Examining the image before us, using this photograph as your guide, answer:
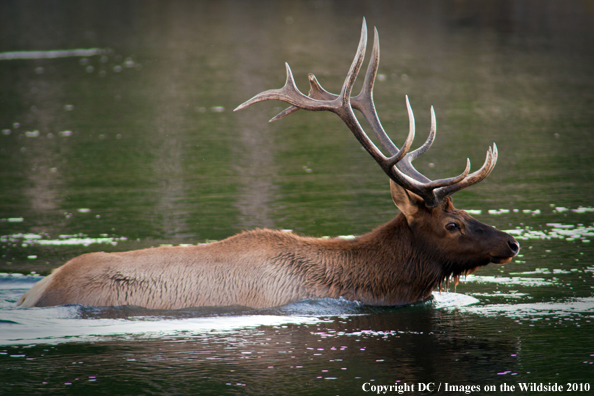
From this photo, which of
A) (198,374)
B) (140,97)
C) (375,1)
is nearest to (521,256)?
(198,374)

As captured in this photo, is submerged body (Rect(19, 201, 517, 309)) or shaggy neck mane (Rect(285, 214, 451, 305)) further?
shaggy neck mane (Rect(285, 214, 451, 305))

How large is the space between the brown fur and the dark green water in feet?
0.45

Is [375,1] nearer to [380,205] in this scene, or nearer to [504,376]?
[380,205]

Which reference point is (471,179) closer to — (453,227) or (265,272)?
(453,227)

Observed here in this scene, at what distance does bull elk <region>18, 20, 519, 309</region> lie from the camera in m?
7.86

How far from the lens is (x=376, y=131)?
8742mm

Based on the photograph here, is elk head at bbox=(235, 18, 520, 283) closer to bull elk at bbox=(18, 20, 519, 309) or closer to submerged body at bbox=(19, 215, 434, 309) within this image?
bull elk at bbox=(18, 20, 519, 309)

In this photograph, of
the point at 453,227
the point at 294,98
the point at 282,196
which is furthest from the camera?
the point at 282,196

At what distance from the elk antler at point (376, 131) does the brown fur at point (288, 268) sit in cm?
16

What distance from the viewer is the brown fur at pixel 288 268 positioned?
7.86 m

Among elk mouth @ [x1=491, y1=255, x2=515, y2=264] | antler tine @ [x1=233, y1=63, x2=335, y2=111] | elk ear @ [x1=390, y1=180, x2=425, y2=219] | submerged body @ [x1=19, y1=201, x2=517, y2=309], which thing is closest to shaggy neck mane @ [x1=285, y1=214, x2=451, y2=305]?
submerged body @ [x1=19, y1=201, x2=517, y2=309]

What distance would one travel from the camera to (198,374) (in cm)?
661

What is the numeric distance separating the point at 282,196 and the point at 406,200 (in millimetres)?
4850

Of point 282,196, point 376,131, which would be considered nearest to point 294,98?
point 376,131
